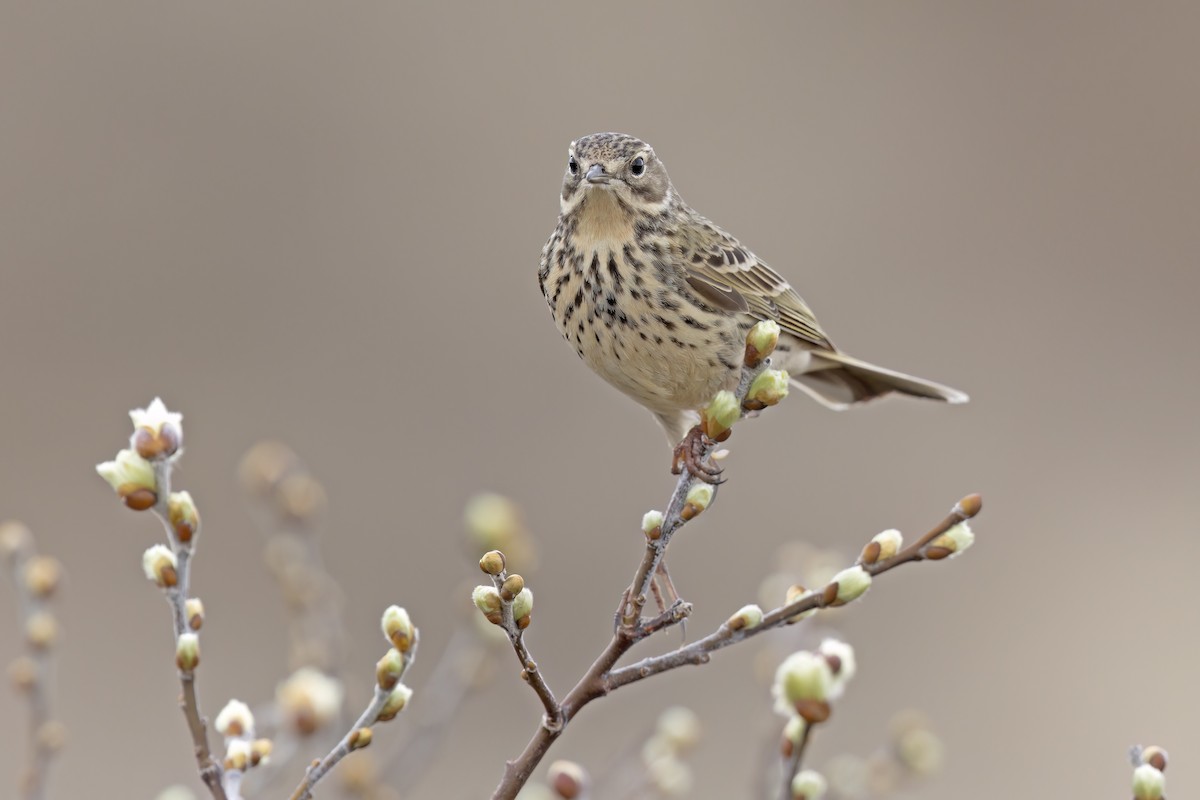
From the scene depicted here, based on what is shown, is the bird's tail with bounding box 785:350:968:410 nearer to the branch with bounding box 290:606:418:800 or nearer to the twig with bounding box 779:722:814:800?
the twig with bounding box 779:722:814:800

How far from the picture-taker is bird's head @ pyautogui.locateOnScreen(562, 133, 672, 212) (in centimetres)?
432

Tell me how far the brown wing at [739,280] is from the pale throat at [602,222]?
0.65 feet

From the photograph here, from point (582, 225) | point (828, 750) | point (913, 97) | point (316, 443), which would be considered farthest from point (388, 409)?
point (582, 225)

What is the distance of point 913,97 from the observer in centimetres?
1524

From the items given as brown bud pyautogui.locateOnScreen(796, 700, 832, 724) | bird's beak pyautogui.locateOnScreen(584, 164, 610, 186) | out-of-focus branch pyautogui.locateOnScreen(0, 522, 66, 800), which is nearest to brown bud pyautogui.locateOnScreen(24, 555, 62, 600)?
out-of-focus branch pyautogui.locateOnScreen(0, 522, 66, 800)

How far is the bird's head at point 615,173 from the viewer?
4316mm

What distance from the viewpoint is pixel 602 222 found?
4270 millimetres

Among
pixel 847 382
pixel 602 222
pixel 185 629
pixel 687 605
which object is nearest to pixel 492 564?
pixel 687 605

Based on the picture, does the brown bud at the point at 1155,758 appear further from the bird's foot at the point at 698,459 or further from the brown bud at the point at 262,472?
the brown bud at the point at 262,472

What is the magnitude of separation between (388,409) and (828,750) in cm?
485

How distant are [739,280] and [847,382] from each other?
2.86ft

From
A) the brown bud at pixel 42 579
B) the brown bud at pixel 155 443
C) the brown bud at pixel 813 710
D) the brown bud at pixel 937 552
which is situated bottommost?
the brown bud at pixel 813 710

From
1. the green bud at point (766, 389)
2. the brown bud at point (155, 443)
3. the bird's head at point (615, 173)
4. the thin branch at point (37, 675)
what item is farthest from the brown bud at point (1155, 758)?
the bird's head at point (615, 173)

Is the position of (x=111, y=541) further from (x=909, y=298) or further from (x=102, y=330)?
(x=909, y=298)
